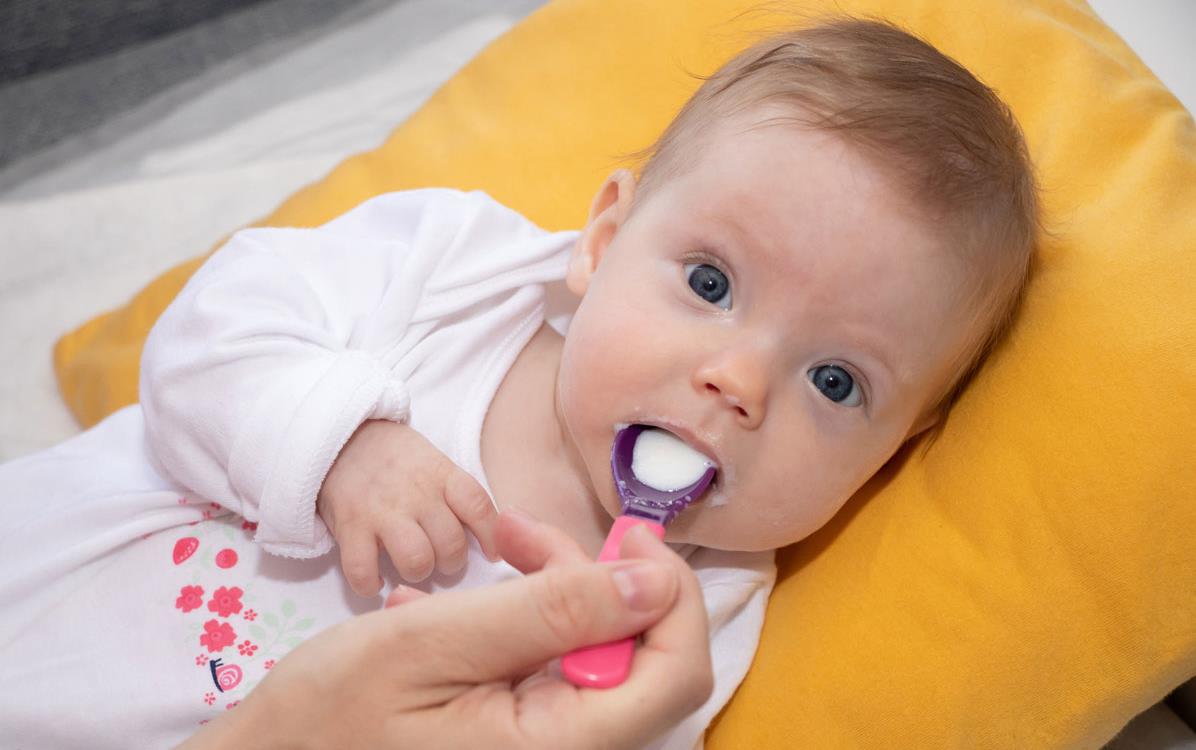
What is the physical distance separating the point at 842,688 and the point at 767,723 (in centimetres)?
10

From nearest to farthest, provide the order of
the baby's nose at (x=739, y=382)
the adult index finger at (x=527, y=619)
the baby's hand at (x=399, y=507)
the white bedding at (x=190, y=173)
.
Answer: the adult index finger at (x=527, y=619), the baby's nose at (x=739, y=382), the baby's hand at (x=399, y=507), the white bedding at (x=190, y=173)

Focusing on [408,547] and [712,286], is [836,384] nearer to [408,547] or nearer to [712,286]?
[712,286]

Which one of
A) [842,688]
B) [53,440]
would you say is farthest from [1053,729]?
[53,440]

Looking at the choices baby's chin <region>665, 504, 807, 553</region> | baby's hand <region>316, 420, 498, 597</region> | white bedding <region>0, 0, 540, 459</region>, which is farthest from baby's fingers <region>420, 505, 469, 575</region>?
white bedding <region>0, 0, 540, 459</region>

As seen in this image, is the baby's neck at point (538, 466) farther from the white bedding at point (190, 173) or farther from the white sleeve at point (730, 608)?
the white bedding at point (190, 173)

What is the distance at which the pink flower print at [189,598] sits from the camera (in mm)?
1237

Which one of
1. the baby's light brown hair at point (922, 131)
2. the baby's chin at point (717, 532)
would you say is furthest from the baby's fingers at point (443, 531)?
the baby's light brown hair at point (922, 131)

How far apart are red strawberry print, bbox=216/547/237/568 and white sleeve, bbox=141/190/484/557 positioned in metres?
0.08

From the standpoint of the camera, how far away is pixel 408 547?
1.15m

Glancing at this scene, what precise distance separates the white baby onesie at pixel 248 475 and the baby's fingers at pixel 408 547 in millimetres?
88

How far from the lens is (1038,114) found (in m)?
1.48

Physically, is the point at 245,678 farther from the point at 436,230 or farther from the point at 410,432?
the point at 436,230

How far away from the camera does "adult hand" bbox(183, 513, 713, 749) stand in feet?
2.69

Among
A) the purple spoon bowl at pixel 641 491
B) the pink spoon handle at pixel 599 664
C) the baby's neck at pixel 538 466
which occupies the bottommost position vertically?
the baby's neck at pixel 538 466
